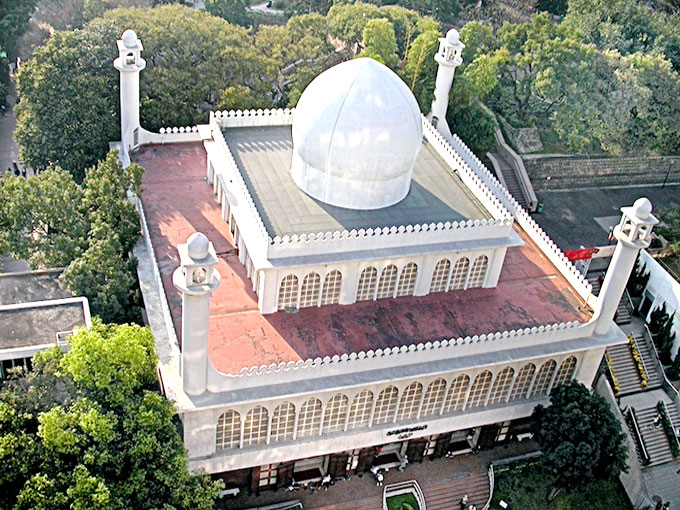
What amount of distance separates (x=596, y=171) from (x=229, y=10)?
1477 inches

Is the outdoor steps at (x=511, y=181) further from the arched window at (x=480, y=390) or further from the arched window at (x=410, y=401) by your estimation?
the arched window at (x=410, y=401)

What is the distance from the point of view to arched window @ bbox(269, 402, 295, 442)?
127 feet

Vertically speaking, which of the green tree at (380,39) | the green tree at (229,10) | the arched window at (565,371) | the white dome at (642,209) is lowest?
the arched window at (565,371)

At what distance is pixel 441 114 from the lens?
56.4 meters

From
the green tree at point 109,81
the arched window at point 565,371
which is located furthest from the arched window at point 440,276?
the green tree at point 109,81

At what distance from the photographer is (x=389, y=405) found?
4094 centimetres

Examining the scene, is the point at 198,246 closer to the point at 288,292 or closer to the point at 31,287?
the point at 288,292

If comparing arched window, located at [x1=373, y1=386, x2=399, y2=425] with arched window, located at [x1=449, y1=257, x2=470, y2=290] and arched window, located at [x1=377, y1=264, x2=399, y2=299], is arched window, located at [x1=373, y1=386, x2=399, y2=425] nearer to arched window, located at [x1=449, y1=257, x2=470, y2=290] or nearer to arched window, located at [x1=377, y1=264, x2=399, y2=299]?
arched window, located at [x1=377, y1=264, x2=399, y2=299]

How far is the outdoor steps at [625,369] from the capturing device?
50.2m

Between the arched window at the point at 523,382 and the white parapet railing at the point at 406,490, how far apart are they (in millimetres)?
6908

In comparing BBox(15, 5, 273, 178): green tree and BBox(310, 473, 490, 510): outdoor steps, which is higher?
BBox(15, 5, 273, 178): green tree

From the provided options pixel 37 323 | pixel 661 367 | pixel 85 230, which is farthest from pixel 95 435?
pixel 661 367

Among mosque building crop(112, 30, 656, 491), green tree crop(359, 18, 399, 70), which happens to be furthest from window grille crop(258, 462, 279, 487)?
green tree crop(359, 18, 399, 70)

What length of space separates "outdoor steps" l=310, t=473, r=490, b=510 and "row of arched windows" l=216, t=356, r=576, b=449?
4271 mm
